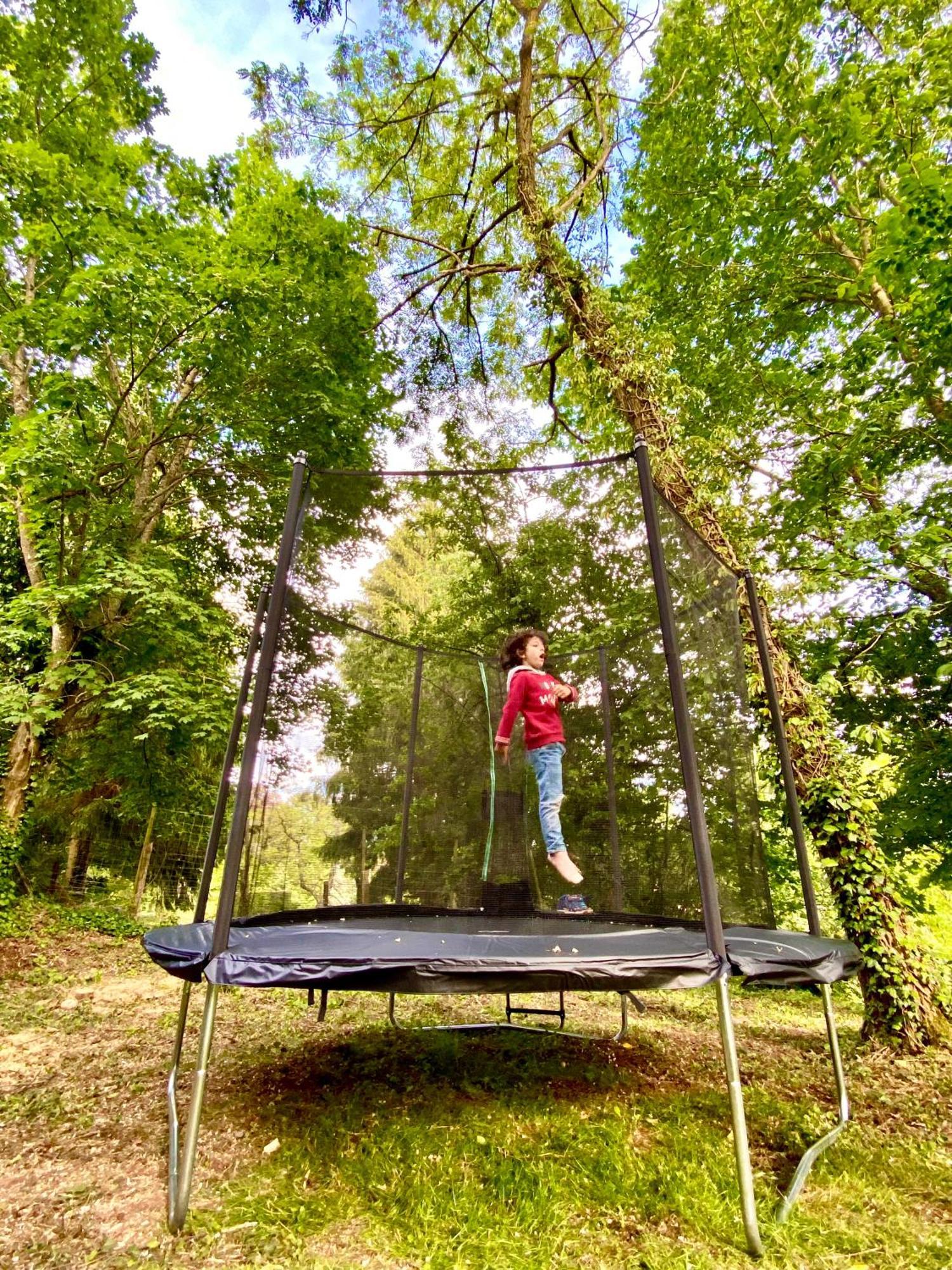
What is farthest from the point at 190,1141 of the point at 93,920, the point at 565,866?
the point at 93,920

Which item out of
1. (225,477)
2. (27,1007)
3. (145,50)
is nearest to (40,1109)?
(27,1007)

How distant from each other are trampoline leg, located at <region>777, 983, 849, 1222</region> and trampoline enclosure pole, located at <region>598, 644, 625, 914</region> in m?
0.85

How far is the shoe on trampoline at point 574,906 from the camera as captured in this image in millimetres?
2445

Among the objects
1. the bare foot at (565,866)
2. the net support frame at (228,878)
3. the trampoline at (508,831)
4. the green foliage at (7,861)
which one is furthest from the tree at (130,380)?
the net support frame at (228,878)

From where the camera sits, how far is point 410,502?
3727 mm

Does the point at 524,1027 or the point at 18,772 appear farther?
the point at 18,772

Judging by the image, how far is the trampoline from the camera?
1.25 metres

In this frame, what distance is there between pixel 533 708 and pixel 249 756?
152 centimetres

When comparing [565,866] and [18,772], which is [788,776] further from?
[18,772]

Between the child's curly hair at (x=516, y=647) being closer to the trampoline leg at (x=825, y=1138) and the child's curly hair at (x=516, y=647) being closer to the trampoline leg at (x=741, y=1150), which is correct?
the trampoline leg at (x=825, y=1138)

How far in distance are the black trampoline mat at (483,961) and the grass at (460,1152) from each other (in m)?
0.38

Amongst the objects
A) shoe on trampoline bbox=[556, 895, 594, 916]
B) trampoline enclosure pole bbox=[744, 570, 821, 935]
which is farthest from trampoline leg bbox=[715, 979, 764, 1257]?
shoe on trampoline bbox=[556, 895, 594, 916]

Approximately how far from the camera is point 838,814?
7.38 feet

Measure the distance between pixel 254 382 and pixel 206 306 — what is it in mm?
681
